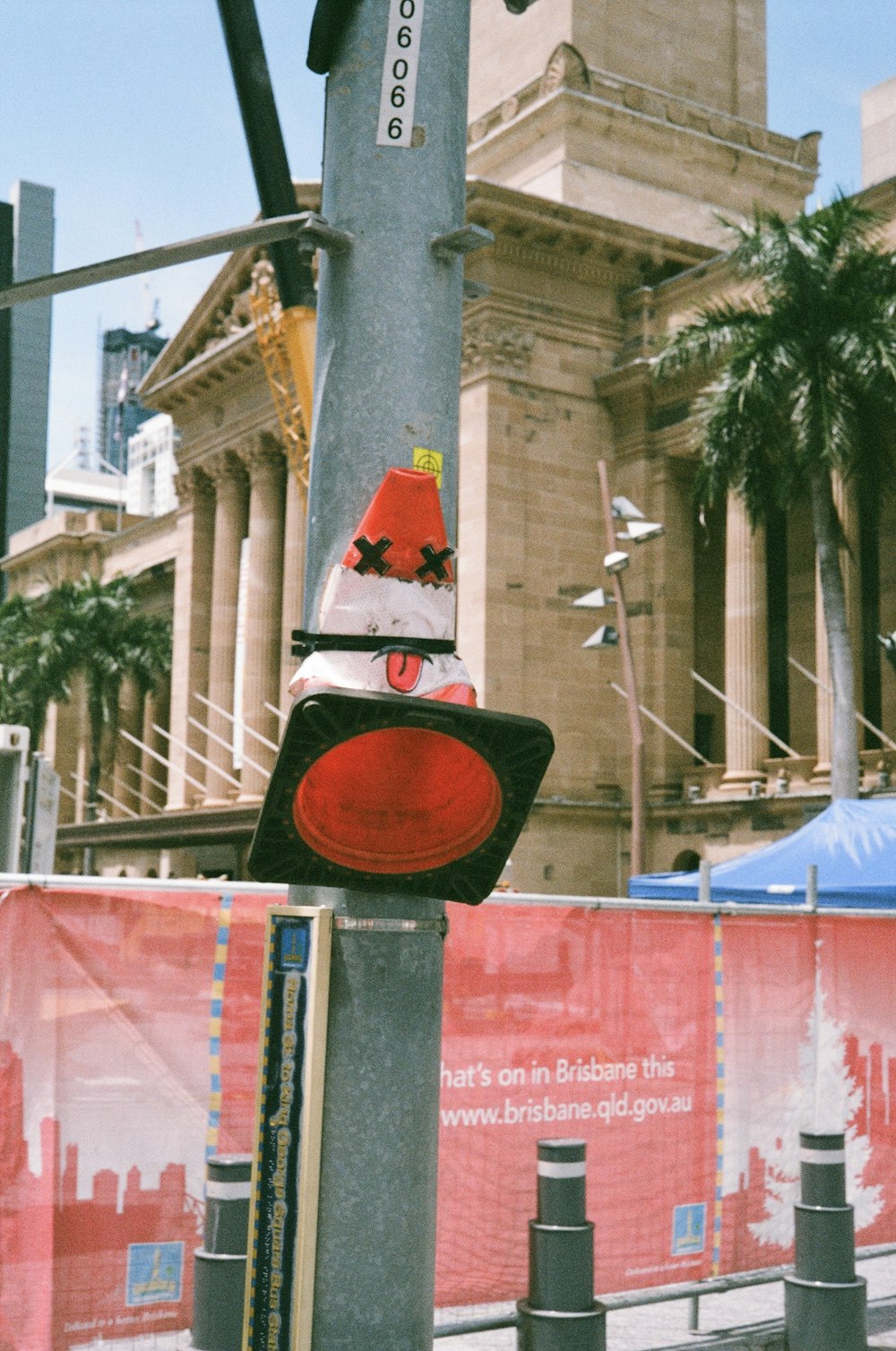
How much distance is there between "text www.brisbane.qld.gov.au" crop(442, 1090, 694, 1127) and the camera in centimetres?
711

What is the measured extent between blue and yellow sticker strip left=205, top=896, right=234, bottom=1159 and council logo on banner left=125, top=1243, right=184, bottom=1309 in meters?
0.42

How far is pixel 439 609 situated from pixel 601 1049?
5267 millimetres

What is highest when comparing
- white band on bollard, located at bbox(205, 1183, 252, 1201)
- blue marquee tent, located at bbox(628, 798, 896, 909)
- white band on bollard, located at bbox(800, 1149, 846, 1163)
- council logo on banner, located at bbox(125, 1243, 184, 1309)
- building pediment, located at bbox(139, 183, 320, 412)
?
building pediment, located at bbox(139, 183, 320, 412)

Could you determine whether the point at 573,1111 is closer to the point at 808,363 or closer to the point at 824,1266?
the point at 824,1266

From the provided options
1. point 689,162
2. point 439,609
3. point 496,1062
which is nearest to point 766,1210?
point 496,1062

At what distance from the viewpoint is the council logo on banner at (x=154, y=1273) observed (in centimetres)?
620

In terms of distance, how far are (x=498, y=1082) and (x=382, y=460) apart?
4.94 m

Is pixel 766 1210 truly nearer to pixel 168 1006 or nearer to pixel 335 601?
pixel 168 1006

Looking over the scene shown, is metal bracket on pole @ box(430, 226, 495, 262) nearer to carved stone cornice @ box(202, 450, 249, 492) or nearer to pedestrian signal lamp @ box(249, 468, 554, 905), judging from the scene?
pedestrian signal lamp @ box(249, 468, 554, 905)

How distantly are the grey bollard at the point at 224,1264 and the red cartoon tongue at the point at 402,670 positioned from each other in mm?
2504

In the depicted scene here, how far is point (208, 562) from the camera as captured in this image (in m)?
52.7

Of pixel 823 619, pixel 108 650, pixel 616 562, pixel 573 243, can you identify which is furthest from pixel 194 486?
pixel 616 562

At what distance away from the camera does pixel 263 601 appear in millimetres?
47219

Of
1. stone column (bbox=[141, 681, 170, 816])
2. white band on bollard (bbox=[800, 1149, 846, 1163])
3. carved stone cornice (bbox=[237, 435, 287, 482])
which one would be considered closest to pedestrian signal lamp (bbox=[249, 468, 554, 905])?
white band on bollard (bbox=[800, 1149, 846, 1163])
